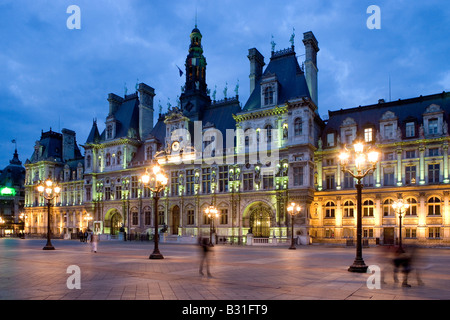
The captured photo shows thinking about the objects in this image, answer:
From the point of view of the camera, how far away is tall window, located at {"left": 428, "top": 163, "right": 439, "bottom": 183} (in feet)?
134

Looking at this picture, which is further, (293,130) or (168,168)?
(168,168)

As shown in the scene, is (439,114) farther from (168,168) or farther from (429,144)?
(168,168)

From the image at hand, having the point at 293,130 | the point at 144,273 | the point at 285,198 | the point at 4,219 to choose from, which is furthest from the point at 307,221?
the point at 4,219

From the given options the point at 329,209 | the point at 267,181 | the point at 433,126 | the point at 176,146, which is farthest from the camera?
the point at 176,146

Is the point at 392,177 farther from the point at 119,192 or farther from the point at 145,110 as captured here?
the point at 119,192

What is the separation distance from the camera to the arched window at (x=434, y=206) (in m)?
40.3

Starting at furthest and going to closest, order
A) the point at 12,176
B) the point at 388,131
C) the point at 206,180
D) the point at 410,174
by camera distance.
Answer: the point at 12,176, the point at 206,180, the point at 388,131, the point at 410,174

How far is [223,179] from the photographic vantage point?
167ft

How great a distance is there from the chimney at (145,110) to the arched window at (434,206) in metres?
43.2

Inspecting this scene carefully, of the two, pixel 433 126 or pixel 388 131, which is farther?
pixel 388 131

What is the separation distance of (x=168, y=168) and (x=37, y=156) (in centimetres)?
3754

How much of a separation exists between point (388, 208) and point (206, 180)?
23162 mm

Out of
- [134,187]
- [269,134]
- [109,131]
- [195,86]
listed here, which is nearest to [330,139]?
[269,134]

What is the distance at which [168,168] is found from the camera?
187ft
